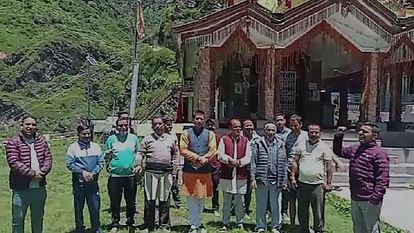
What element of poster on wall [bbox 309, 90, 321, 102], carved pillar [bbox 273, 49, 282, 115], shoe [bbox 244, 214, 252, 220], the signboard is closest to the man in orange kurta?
shoe [bbox 244, 214, 252, 220]

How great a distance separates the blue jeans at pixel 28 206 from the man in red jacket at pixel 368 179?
155 inches

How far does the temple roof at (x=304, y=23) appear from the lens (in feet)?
58.1

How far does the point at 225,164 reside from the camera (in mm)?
10000

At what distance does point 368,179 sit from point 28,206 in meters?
4.28

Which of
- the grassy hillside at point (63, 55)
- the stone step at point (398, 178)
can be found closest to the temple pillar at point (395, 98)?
the stone step at point (398, 178)

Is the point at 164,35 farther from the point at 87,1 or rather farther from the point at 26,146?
the point at 87,1

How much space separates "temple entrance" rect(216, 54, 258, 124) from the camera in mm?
21691

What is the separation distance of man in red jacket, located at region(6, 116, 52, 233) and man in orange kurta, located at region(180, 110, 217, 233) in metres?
2.02

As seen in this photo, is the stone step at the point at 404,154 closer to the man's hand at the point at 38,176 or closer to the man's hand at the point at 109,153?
the man's hand at the point at 109,153

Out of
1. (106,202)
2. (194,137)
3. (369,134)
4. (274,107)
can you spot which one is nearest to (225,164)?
(194,137)

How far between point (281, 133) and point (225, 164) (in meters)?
1.07

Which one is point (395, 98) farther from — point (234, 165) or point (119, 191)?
point (119, 191)

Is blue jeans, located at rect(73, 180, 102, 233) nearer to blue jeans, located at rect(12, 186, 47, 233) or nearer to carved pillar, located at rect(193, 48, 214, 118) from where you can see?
blue jeans, located at rect(12, 186, 47, 233)

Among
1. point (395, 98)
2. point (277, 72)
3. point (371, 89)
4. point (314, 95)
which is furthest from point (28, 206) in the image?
point (395, 98)
